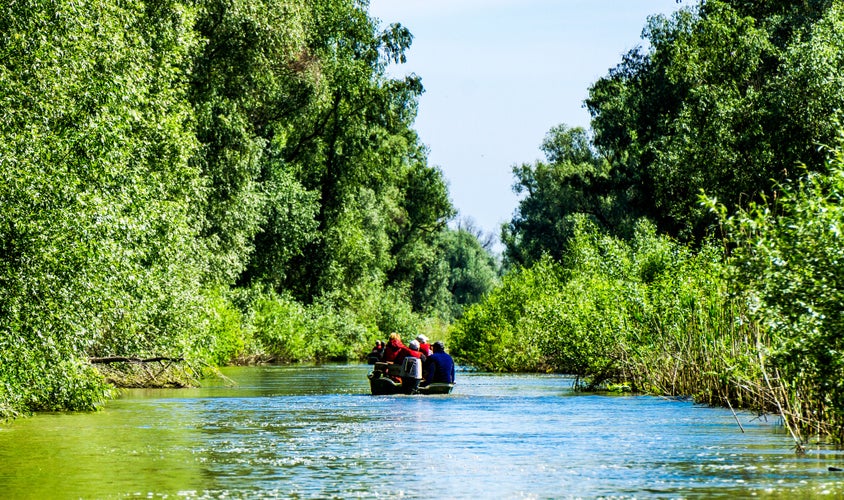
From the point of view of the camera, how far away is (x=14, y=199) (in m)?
18.3

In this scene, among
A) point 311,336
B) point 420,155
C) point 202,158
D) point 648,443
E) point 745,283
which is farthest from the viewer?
point 420,155

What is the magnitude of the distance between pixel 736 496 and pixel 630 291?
17.3 m

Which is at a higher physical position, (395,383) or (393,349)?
(393,349)

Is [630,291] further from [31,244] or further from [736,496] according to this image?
A: [736,496]

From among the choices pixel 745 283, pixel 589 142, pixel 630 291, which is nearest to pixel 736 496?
pixel 745 283

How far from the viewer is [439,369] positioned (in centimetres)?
3147

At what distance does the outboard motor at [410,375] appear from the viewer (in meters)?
32.1

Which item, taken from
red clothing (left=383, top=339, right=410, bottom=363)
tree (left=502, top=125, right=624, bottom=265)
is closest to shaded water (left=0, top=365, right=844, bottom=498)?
red clothing (left=383, top=339, right=410, bottom=363)

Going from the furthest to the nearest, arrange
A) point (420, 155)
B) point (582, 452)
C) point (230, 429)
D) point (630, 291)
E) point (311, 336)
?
point (420, 155) → point (311, 336) → point (630, 291) → point (230, 429) → point (582, 452)

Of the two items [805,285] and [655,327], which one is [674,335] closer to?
[655,327]

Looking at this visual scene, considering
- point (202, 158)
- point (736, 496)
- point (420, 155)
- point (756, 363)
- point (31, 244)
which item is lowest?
point (736, 496)

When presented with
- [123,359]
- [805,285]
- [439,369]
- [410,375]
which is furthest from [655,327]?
[805,285]

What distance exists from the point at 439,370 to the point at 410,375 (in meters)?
0.99

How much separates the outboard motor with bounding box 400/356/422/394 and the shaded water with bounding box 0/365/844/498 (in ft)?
14.1
